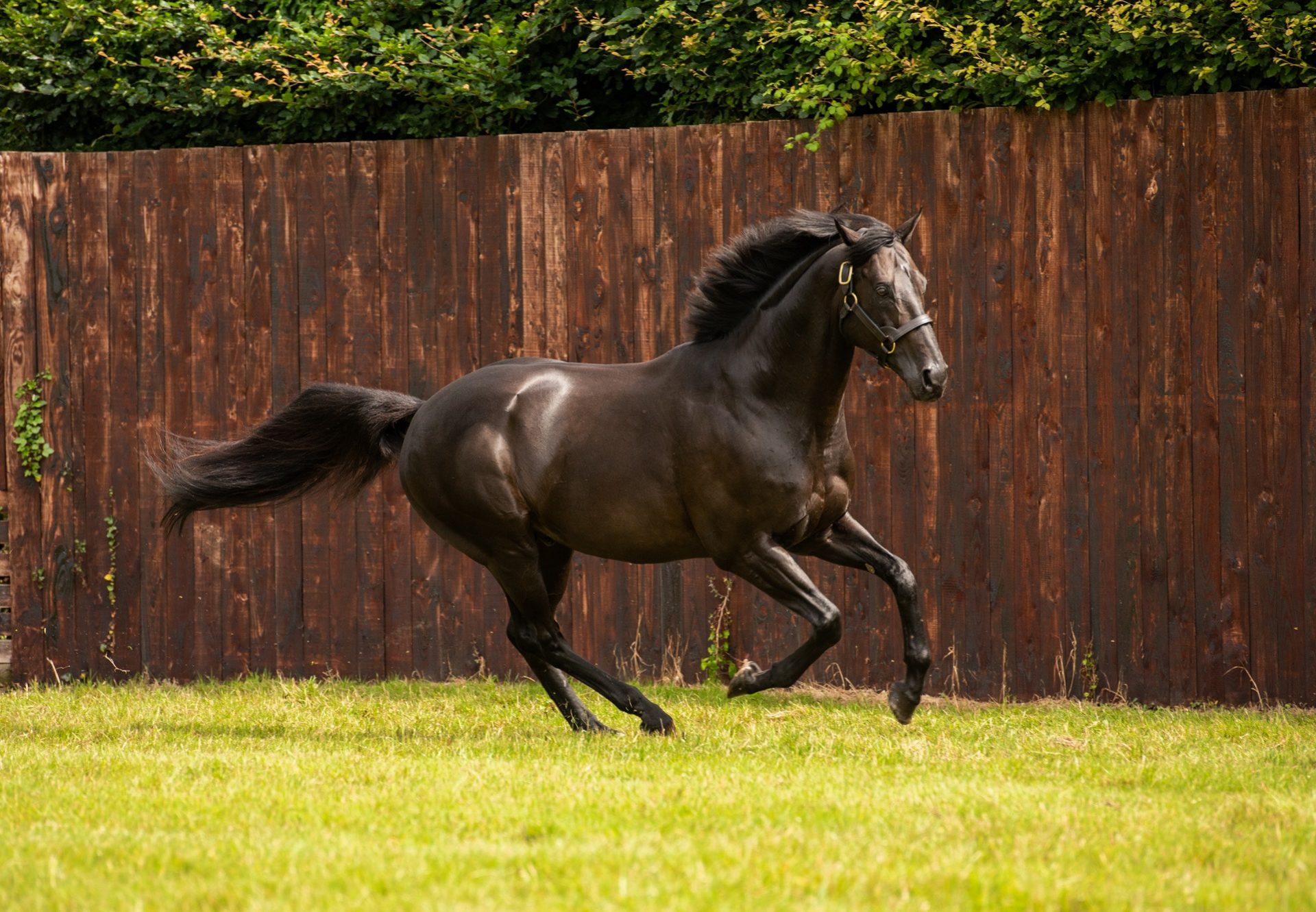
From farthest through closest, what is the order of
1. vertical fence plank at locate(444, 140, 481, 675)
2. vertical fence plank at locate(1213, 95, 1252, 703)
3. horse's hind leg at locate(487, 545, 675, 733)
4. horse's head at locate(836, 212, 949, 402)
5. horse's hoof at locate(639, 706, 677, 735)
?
1. vertical fence plank at locate(444, 140, 481, 675)
2. vertical fence plank at locate(1213, 95, 1252, 703)
3. horse's hind leg at locate(487, 545, 675, 733)
4. horse's hoof at locate(639, 706, 677, 735)
5. horse's head at locate(836, 212, 949, 402)

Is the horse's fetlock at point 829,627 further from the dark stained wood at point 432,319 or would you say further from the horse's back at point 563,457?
the dark stained wood at point 432,319

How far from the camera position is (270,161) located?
846 centimetres

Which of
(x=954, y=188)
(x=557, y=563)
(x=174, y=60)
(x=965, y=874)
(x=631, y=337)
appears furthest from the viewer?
(x=174, y=60)

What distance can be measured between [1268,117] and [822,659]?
3407 millimetres

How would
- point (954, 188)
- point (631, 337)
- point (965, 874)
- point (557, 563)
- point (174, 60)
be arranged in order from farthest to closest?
point (174, 60), point (631, 337), point (954, 188), point (557, 563), point (965, 874)

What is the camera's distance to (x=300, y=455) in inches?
284

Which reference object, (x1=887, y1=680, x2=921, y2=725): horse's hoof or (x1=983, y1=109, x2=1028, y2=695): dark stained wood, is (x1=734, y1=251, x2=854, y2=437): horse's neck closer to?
(x1=887, y1=680, x2=921, y2=725): horse's hoof

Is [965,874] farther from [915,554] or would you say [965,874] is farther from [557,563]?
[915,554]

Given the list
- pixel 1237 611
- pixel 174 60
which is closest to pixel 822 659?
pixel 1237 611

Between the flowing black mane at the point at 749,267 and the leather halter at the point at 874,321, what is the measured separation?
376mm

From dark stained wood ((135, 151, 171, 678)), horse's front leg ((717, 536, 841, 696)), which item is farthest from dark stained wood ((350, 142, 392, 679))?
horse's front leg ((717, 536, 841, 696))

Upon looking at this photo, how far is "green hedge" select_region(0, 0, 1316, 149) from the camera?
7383mm

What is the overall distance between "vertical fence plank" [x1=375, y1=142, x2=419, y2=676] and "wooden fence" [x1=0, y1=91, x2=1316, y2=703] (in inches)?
0.8

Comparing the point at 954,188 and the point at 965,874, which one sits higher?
the point at 954,188
